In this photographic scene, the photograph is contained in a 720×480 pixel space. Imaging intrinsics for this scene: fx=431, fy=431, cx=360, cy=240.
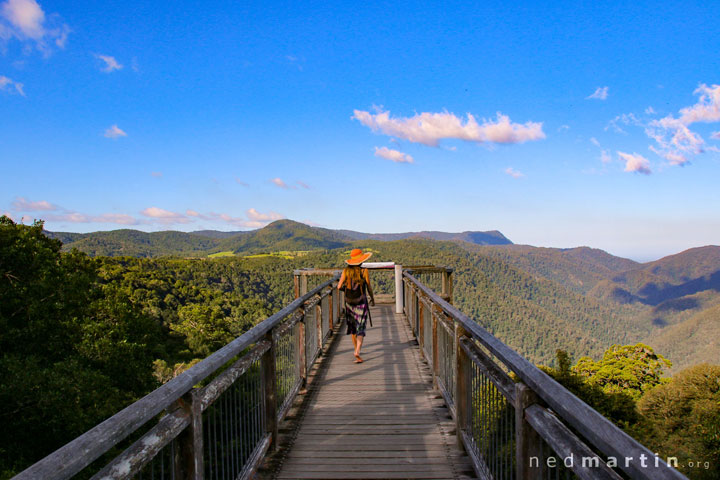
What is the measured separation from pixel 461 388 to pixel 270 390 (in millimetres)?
1567

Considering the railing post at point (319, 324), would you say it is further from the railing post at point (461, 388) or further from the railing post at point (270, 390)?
the railing post at point (461, 388)

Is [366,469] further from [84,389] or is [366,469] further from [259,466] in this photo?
[84,389]

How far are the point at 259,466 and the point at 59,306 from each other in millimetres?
17027

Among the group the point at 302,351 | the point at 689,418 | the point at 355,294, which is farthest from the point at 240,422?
the point at 689,418

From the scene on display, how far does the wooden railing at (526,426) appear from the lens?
123cm

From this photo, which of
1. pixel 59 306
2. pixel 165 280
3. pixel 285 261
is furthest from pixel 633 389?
pixel 285 261

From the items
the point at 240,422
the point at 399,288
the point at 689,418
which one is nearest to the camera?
the point at 240,422

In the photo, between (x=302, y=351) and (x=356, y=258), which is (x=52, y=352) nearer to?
(x=356, y=258)

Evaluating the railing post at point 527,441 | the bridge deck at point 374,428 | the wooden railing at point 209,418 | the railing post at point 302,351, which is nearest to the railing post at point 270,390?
the wooden railing at point 209,418

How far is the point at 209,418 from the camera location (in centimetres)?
256

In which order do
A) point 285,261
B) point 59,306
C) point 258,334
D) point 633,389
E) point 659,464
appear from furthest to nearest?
1. point 285,261
2. point 633,389
3. point 59,306
4. point 258,334
5. point 659,464

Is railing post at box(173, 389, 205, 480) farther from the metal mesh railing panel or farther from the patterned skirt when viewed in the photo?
the patterned skirt

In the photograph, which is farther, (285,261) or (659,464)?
(285,261)

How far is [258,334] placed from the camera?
3145 mm
